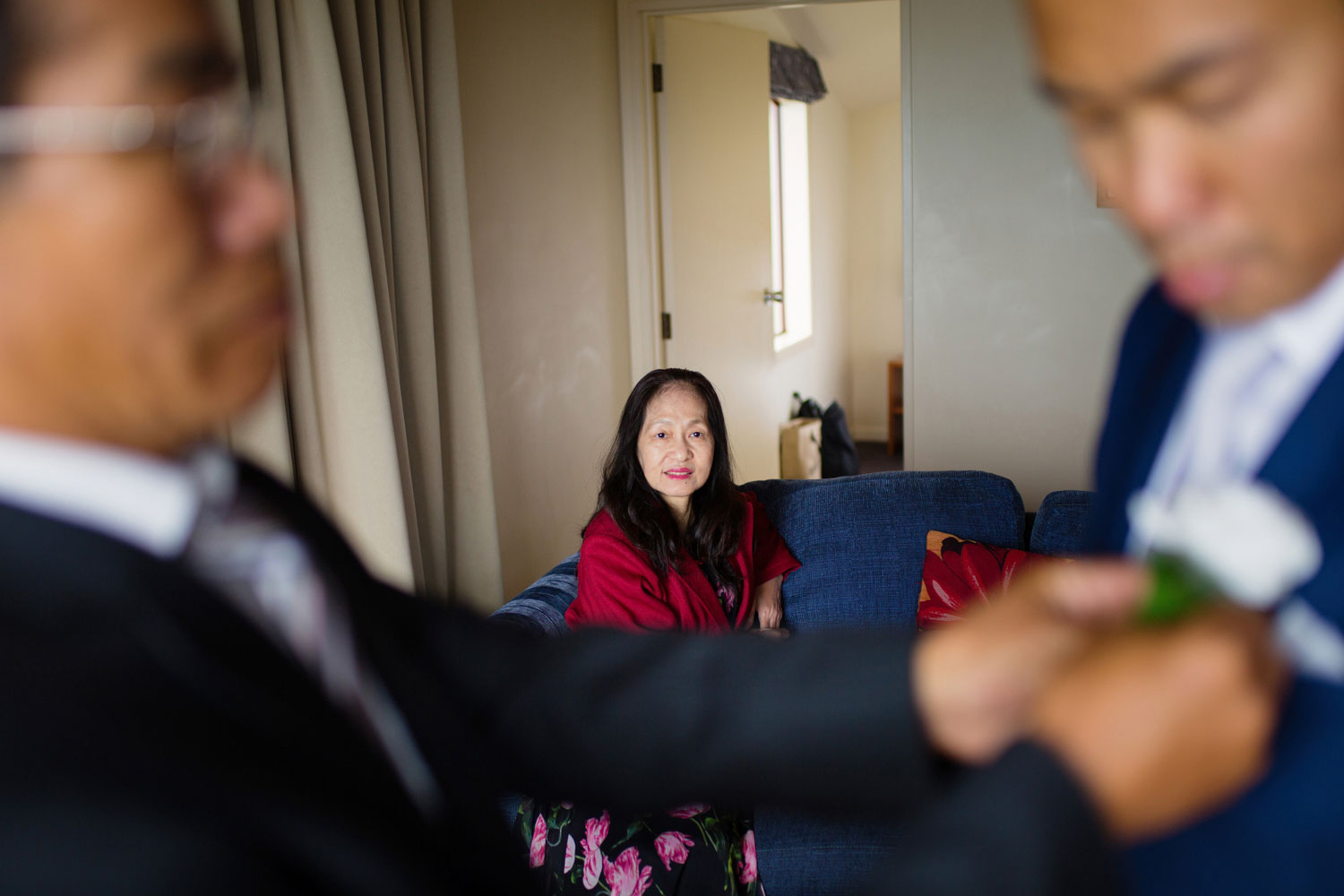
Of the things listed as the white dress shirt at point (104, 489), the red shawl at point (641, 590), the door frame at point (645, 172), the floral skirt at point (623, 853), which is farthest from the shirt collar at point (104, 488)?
the door frame at point (645, 172)

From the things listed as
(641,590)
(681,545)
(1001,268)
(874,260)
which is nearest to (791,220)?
(874,260)

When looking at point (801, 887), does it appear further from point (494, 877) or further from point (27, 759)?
point (27, 759)

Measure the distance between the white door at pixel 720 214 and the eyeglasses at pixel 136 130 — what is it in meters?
4.08

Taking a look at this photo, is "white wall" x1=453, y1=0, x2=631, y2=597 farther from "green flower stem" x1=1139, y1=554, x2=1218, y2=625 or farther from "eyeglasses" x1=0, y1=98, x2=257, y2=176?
"green flower stem" x1=1139, y1=554, x2=1218, y2=625

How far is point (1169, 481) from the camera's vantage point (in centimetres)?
59

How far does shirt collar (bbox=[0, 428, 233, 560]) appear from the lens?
516 mm

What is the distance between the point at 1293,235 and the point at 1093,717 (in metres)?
0.24

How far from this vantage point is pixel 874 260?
8.32 meters

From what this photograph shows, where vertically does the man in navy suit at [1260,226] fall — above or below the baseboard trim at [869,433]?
above

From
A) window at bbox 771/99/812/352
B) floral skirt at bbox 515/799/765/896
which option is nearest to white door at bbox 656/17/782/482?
window at bbox 771/99/812/352

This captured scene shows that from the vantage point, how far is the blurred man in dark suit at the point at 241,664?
0.43 m

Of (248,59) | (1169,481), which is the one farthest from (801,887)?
(248,59)

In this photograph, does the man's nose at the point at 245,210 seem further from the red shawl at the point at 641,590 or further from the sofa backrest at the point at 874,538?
the sofa backrest at the point at 874,538

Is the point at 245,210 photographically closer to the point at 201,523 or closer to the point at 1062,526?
the point at 201,523
